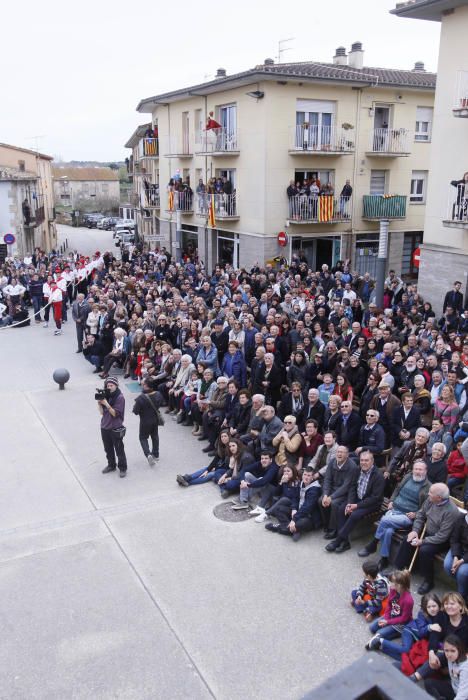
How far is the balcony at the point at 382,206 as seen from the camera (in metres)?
26.1

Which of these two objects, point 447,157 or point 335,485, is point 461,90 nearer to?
point 447,157

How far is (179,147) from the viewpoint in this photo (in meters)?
31.5

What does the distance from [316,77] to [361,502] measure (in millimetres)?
19194

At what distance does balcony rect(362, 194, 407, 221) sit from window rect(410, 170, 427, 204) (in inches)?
37.1

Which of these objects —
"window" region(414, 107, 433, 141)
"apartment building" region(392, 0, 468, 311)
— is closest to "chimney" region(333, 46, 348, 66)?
"window" region(414, 107, 433, 141)

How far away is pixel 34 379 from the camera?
16109 millimetres

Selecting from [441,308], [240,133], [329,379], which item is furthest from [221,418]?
[240,133]

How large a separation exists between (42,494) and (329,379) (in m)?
5.01

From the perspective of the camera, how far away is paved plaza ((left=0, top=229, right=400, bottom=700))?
6.25 metres

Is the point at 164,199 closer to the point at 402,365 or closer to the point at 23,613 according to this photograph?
the point at 402,365

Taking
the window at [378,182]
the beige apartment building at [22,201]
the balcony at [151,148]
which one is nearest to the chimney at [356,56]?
the window at [378,182]

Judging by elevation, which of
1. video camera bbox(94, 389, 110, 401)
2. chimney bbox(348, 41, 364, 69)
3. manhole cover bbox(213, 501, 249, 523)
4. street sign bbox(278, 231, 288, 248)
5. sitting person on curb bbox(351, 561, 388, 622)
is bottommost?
manhole cover bbox(213, 501, 249, 523)

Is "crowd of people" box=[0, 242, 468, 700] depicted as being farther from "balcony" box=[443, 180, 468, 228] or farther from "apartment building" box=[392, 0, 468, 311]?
"balcony" box=[443, 180, 468, 228]

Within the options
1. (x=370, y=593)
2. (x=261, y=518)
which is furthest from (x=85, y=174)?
(x=370, y=593)
